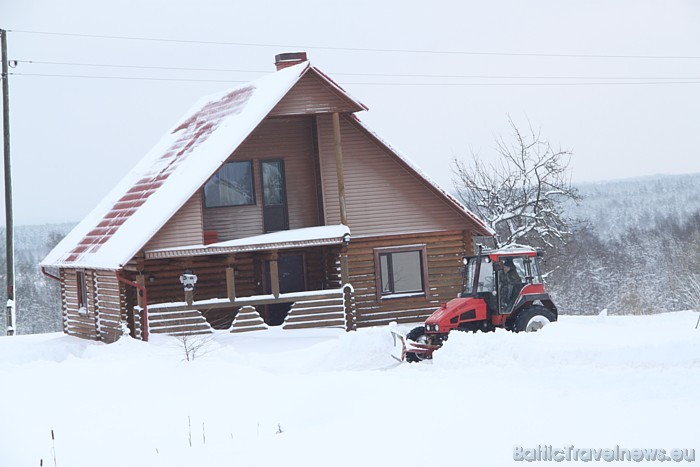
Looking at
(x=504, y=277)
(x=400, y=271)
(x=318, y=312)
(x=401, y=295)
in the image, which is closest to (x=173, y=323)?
(x=318, y=312)

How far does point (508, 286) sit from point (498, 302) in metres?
0.33

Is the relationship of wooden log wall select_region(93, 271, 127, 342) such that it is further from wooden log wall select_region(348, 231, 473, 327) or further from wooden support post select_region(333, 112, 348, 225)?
wooden log wall select_region(348, 231, 473, 327)

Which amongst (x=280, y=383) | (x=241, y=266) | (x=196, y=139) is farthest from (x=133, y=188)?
(x=280, y=383)

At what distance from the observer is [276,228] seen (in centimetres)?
2377

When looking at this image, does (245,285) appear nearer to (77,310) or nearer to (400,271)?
(400,271)

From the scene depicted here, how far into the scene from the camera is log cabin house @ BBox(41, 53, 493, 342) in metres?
21.5

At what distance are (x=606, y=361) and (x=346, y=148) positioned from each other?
11.2 m

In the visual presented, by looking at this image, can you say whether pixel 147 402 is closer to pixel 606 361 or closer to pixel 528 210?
pixel 606 361

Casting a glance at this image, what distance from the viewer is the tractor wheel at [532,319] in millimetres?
17266

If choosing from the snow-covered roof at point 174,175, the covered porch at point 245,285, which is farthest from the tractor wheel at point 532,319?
the snow-covered roof at point 174,175

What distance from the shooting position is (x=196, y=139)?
25.0 meters

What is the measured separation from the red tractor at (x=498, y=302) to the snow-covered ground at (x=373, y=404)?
80cm

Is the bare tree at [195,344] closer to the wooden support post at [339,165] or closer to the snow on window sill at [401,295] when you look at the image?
the wooden support post at [339,165]

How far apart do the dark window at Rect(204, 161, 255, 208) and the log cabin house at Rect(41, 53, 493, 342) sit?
1.1 inches
